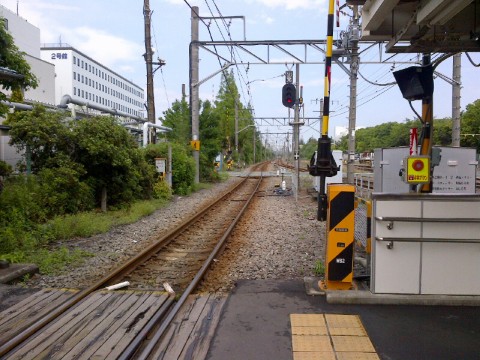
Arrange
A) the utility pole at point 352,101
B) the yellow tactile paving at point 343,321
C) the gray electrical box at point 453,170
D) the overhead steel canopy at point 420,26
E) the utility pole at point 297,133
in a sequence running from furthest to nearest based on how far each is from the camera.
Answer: the utility pole at point 297,133, the utility pole at point 352,101, the gray electrical box at point 453,170, the overhead steel canopy at point 420,26, the yellow tactile paving at point 343,321

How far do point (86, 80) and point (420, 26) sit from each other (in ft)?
295

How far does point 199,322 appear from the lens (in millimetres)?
4766

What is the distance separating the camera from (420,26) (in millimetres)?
5508

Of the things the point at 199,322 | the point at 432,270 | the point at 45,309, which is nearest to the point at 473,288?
the point at 432,270

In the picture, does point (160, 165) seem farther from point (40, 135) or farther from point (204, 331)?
point (204, 331)

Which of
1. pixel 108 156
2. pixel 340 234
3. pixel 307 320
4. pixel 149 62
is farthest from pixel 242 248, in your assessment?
pixel 149 62

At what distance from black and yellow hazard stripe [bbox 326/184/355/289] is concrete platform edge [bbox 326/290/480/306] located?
26 cm

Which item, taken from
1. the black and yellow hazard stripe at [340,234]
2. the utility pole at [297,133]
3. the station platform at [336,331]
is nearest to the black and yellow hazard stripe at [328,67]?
the black and yellow hazard stripe at [340,234]

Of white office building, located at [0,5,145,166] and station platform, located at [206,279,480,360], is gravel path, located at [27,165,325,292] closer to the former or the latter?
station platform, located at [206,279,480,360]

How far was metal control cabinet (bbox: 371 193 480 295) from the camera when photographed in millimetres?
5020

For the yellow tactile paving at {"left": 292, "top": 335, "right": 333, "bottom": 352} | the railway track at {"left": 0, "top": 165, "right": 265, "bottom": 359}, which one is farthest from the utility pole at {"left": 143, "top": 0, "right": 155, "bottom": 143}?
the yellow tactile paving at {"left": 292, "top": 335, "right": 333, "bottom": 352}

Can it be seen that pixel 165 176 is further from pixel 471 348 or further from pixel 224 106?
pixel 224 106

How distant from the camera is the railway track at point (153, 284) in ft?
13.7

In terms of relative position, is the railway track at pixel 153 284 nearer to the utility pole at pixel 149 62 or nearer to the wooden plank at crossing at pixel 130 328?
the wooden plank at crossing at pixel 130 328
